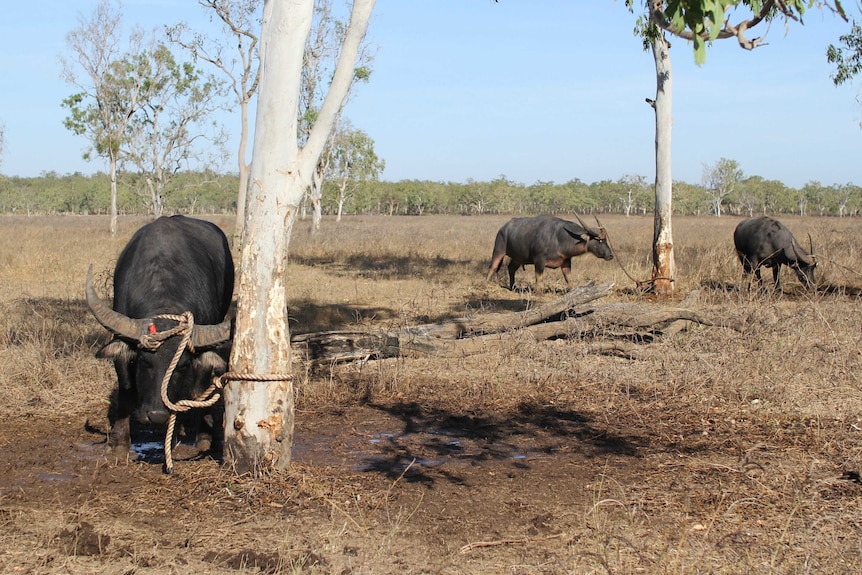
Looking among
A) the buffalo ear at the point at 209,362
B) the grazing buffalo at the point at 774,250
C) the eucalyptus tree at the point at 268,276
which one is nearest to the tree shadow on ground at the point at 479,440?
the eucalyptus tree at the point at 268,276

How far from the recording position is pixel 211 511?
4469 mm

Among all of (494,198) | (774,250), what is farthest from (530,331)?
(494,198)

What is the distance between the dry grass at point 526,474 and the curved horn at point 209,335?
2.67 feet

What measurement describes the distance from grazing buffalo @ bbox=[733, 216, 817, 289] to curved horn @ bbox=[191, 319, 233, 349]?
37.7ft

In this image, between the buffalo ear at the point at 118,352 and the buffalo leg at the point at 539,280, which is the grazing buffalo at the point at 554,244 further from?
the buffalo ear at the point at 118,352

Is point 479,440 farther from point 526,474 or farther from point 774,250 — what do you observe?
point 774,250

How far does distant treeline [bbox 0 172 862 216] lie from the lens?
114m

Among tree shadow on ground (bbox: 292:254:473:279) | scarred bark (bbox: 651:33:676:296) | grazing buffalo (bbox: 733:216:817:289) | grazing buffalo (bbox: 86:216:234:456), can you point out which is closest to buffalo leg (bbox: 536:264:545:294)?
Answer: scarred bark (bbox: 651:33:676:296)

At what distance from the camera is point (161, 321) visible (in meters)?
5.39

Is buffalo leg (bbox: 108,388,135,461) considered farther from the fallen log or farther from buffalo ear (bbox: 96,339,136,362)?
the fallen log

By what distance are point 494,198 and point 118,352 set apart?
413ft

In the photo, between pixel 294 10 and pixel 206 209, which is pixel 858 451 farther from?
pixel 206 209

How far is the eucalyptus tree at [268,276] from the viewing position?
489cm

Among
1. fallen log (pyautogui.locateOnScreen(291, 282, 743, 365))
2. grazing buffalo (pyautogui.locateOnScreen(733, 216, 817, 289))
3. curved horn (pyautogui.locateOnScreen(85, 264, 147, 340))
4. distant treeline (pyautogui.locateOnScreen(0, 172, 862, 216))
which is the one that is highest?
distant treeline (pyautogui.locateOnScreen(0, 172, 862, 216))
